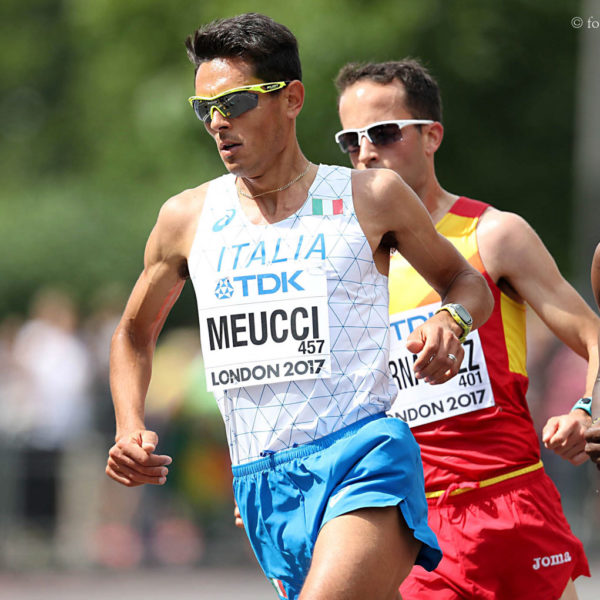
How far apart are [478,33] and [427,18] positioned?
Answer: 0.81m

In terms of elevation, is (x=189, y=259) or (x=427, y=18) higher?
(x=427, y=18)

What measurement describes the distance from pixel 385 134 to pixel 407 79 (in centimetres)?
35

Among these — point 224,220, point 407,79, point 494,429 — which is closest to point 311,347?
A: point 224,220

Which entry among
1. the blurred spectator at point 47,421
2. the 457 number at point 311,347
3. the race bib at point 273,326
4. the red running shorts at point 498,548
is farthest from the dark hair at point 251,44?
the blurred spectator at point 47,421

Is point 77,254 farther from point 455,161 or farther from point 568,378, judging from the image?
point 568,378

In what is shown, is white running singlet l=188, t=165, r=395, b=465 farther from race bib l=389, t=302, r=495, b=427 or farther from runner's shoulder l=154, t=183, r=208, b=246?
race bib l=389, t=302, r=495, b=427

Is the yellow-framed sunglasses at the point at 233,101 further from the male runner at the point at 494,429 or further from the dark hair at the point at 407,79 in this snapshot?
the dark hair at the point at 407,79

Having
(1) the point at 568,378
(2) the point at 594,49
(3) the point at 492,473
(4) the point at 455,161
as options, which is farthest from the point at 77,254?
(3) the point at 492,473

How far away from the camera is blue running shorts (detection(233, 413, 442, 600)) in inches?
185

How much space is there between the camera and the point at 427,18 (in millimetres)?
17500

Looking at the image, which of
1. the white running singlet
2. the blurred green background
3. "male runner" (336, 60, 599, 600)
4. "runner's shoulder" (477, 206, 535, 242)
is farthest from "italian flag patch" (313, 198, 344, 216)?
the blurred green background

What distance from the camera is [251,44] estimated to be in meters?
5.05

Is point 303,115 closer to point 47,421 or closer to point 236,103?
point 47,421

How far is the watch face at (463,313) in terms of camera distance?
4.80 metres
